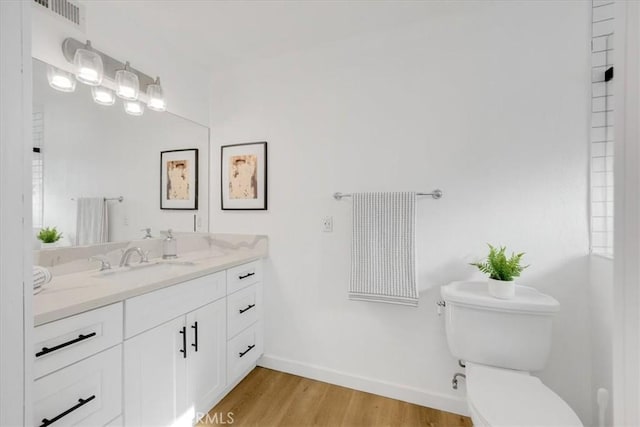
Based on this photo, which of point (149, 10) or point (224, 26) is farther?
point (224, 26)

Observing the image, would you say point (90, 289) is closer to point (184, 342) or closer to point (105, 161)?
point (184, 342)

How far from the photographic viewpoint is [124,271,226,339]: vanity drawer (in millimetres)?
1146

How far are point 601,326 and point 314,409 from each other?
1.56 metres

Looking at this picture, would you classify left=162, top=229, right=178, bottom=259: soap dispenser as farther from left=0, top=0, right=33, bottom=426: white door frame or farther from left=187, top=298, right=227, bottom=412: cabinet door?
left=0, top=0, right=33, bottom=426: white door frame

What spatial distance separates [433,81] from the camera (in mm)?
1677

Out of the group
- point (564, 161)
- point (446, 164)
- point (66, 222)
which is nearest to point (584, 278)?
point (564, 161)

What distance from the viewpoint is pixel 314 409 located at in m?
1.65

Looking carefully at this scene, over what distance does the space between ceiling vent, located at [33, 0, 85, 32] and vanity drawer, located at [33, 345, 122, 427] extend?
1.61 metres

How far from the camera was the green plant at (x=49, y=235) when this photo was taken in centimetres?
135

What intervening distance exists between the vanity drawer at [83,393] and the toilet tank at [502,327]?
1.52 metres

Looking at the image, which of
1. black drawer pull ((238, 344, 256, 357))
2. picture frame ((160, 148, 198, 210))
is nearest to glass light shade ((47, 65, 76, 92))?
picture frame ((160, 148, 198, 210))

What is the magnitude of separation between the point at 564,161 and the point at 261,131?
1.89 metres

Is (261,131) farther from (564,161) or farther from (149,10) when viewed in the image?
(564,161)

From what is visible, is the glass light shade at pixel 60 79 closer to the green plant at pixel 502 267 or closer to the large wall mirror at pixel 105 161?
the large wall mirror at pixel 105 161
